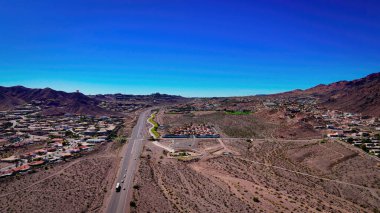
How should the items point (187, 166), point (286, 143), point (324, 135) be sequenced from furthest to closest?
point (324, 135) < point (286, 143) < point (187, 166)

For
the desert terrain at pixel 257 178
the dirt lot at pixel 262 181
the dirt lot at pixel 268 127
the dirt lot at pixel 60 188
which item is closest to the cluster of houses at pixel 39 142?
the dirt lot at pixel 60 188

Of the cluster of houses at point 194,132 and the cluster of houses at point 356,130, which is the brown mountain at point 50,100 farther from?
the cluster of houses at point 356,130

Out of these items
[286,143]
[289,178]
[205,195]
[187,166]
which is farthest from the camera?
[286,143]

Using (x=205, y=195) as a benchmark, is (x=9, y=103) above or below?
above

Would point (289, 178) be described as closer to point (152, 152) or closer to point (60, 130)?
point (152, 152)

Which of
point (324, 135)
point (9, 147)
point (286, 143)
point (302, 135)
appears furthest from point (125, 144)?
point (324, 135)

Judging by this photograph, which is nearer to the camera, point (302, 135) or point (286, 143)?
point (286, 143)

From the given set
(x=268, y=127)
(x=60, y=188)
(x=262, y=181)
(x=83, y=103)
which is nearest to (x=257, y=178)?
(x=262, y=181)
